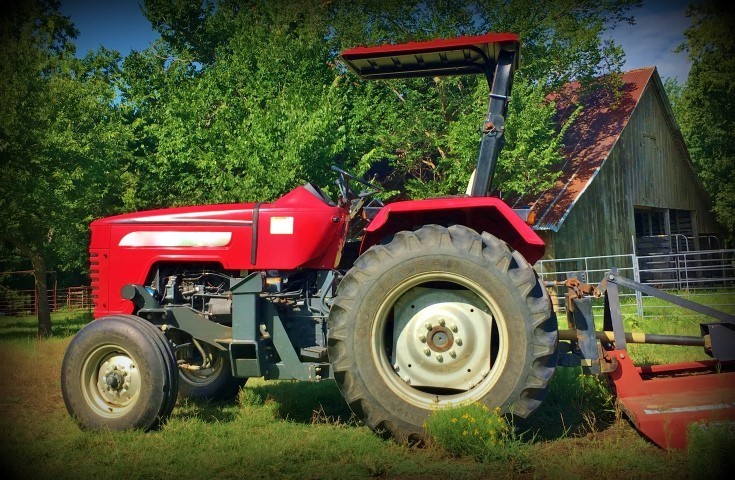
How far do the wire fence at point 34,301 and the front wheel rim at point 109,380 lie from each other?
2287 cm

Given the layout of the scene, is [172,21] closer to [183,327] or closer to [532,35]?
[532,35]

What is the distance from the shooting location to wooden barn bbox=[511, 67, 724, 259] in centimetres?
1977

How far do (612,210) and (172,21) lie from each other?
52.1ft

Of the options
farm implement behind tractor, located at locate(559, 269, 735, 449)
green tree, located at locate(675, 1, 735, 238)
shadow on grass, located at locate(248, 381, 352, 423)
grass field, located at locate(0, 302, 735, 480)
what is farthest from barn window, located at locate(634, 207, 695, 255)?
farm implement behind tractor, located at locate(559, 269, 735, 449)

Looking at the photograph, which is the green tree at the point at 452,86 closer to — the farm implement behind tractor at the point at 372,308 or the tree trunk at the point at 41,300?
the tree trunk at the point at 41,300

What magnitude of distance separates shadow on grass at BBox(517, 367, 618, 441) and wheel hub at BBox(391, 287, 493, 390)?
510 mm

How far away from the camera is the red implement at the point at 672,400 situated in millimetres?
4117

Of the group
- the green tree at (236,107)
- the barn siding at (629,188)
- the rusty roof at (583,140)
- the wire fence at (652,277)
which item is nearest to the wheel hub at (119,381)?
the wire fence at (652,277)

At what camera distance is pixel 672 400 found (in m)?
4.46

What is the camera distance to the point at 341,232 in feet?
17.4

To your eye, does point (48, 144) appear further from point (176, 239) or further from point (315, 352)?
point (315, 352)

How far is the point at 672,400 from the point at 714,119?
23.1 m

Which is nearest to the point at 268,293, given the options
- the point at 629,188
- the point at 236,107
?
the point at 236,107

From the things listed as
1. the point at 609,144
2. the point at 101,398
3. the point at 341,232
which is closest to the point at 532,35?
the point at 609,144
